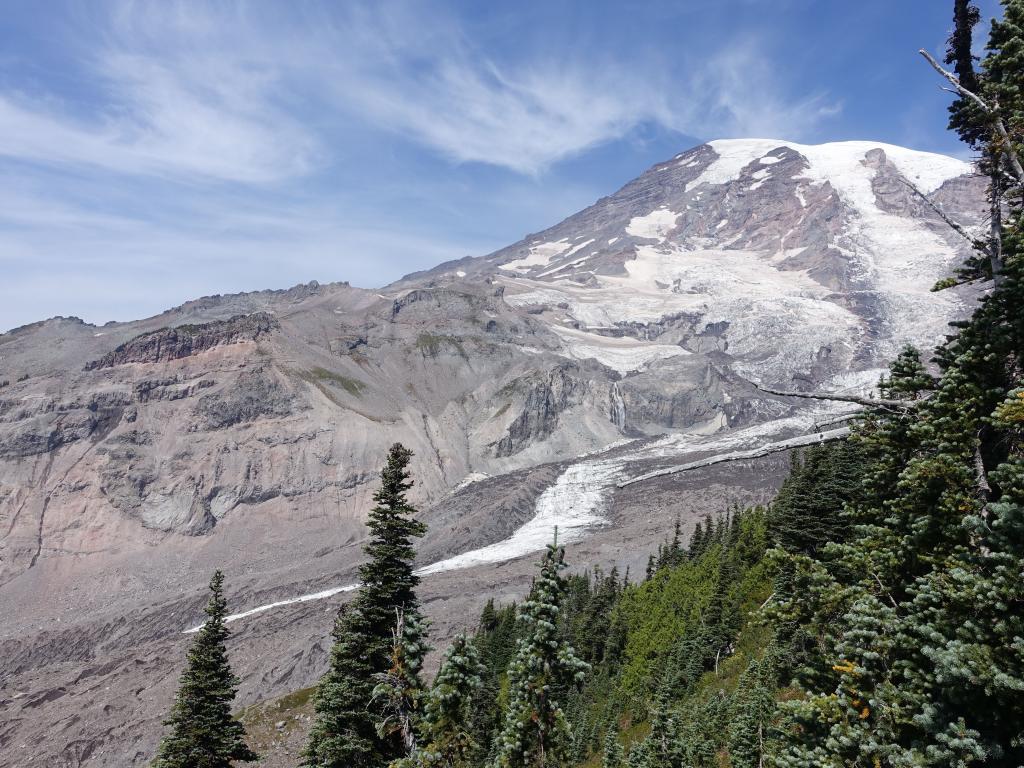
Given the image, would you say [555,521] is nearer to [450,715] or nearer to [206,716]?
[206,716]

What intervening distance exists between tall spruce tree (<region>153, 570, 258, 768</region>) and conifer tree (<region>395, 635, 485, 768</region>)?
1038 centimetres

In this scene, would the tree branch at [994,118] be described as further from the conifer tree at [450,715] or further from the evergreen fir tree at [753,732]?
the evergreen fir tree at [753,732]

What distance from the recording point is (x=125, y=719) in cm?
8338

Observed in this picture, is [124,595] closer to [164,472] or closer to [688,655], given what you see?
[164,472]

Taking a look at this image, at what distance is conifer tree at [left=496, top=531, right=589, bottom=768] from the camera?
37.1 feet

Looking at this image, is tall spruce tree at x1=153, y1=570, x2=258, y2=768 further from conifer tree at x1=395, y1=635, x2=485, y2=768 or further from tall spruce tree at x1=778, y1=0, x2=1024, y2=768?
tall spruce tree at x1=778, y1=0, x2=1024, y2=768

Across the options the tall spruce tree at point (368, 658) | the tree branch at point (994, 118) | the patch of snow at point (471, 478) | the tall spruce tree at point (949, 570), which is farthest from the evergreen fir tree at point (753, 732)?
the patch of snow at point (471, 478)

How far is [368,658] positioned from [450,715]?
601 centimetres

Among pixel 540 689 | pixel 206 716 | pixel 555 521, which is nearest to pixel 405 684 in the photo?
pixel 540 689

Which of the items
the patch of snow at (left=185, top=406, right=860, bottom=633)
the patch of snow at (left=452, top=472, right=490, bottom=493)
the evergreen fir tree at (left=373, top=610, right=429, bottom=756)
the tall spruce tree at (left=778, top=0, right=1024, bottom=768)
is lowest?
the patch of snow at (left=185, top=406, right=860, bottom=633)

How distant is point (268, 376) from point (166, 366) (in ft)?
111

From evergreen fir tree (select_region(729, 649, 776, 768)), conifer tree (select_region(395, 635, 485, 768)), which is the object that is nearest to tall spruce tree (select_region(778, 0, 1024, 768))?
conifer tree (select_region(395, 635, 485, 768))

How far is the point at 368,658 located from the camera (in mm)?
17891

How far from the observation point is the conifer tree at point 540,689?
1131 cm
